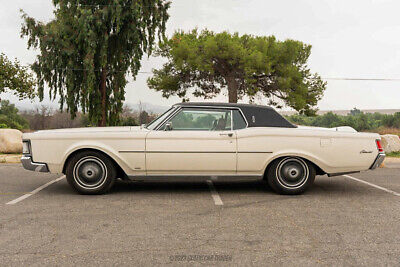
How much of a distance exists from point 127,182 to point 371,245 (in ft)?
16.4

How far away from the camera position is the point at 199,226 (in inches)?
189

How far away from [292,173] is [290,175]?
0.05 metres

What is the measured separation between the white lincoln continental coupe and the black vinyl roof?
0.06 feet

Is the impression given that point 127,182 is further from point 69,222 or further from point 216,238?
point 216,238

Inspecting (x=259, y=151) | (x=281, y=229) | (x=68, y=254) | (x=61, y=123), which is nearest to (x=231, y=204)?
(x=259, y=151)

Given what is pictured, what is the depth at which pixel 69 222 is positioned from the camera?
16.3 feet

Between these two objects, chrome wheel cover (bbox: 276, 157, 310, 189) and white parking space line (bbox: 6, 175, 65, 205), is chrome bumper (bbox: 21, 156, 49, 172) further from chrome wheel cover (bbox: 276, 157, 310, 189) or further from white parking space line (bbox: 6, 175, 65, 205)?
chrome wheel cover (bbox: 276, 157, 310, 189)

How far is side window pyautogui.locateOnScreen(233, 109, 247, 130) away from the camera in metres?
6.70

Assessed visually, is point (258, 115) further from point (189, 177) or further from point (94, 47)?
point (94, 47)

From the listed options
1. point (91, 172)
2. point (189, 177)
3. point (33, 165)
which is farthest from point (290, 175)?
point (33, 165)

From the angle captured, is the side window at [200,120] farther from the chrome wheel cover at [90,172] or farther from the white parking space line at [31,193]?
the white parking space line at [31,193]

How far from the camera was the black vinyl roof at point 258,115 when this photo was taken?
266 inches

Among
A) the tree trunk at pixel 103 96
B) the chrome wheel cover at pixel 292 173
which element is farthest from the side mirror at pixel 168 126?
the tree trunk at pixel 103 96

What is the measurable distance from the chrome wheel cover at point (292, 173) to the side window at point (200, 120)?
3.58ft
